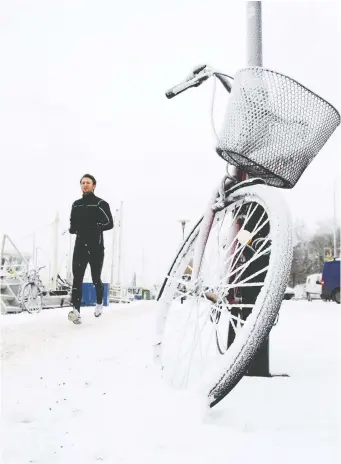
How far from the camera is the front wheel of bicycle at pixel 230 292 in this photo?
165cm

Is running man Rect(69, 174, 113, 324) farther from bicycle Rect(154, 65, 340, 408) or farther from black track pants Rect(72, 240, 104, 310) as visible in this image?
bicycle Rect(154, 65, 340, 408)

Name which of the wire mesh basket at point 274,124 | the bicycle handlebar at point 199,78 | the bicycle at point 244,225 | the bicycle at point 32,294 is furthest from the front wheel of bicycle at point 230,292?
the bicycle at point 32,294

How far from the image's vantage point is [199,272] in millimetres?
2412

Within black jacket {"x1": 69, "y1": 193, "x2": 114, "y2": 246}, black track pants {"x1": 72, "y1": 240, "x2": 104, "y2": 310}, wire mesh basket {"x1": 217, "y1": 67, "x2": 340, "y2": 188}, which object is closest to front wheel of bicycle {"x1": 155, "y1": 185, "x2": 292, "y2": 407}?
wire mesh basket {"x1": 217, "y1": 67, "x2": 340, "y2": 188}

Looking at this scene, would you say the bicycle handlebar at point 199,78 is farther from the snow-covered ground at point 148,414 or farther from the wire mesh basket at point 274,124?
the snow-covered ground at point 148,414

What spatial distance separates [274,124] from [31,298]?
5.81m

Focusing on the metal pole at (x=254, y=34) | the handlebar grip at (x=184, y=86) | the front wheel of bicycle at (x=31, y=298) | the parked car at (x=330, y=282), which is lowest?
the front wheel of bicycle at (x=31, y=298)

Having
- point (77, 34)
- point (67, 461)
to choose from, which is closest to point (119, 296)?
point (77, 34)

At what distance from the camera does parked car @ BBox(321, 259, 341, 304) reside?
574 inches

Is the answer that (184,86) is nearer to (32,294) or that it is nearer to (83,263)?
(83,263)

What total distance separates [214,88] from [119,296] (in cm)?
696

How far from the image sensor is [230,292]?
8.14ft

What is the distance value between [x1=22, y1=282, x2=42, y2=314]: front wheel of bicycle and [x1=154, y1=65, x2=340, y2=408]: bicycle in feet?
14.8

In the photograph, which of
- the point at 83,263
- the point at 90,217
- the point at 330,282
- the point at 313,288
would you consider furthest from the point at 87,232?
the point at 313,288
